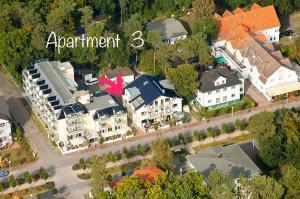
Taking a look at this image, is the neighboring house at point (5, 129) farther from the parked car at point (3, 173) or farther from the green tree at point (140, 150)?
the green tree at point (140, 150)

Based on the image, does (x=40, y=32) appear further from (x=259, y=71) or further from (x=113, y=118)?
(x=259, y=71)

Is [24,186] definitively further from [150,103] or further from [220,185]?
[220,185]

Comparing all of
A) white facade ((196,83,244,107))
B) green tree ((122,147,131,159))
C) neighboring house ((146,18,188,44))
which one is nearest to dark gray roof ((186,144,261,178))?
green tree ((122,147,131,159))

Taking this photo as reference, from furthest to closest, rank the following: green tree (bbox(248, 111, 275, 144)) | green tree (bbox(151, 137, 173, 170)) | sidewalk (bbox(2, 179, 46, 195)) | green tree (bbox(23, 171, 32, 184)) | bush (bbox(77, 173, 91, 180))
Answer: bush (bbox(77, 173, 91, 180))
green tree (bbox(248, 111, 275, 144))
green tree (bbox(23, 171, 32, 184))
sidewalk (bbox(2, 179, 46, 195))
green tree (bbox(151, 137, 173, 170))

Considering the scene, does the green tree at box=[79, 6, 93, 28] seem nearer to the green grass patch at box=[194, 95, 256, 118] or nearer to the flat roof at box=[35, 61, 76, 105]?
the flat roof at box=[35, 61, 76, 105]

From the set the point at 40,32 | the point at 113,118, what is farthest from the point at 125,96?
the point at 40,32

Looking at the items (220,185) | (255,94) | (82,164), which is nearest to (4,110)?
(82,164)

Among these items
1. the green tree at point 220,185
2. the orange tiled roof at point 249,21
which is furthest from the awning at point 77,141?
the orange tiled roof at point 249,21
